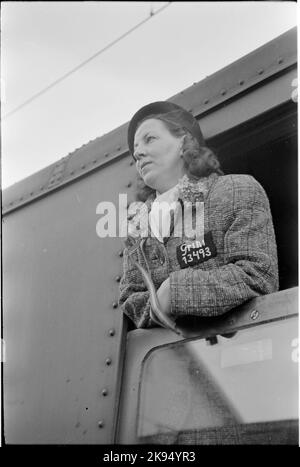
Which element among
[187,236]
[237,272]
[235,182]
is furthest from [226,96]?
[237,272]

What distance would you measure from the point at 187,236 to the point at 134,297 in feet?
0.85

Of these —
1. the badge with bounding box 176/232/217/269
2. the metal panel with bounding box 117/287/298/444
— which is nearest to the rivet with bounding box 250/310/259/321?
the metal panel with bounding box 117/287/298/444

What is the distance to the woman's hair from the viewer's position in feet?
8.69

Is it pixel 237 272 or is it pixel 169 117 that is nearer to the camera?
pixel 237 272

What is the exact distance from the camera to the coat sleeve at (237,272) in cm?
233

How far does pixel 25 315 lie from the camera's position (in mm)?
3037

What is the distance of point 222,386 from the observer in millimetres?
2270

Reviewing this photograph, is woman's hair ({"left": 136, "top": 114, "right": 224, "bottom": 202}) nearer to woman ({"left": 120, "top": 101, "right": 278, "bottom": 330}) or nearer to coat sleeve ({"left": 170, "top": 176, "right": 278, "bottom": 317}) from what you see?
woman ({"left": 120, "top": 101, "right": 278, "bottom": 330})

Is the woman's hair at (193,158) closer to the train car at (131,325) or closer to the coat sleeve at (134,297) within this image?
the train car at (131,325)

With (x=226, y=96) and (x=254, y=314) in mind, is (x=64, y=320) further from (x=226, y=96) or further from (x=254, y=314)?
(x=226, y=96)

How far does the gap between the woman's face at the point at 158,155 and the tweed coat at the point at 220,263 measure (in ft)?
0.42

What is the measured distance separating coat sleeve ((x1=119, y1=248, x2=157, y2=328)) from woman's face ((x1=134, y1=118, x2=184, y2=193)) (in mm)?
261
